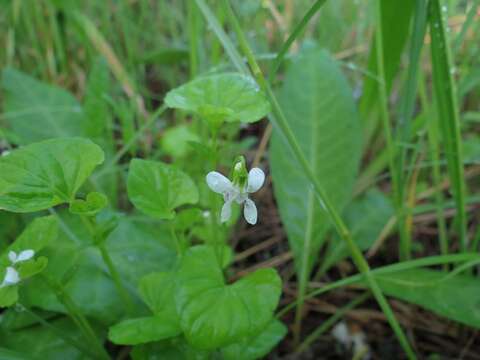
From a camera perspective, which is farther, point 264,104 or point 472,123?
point 472,123

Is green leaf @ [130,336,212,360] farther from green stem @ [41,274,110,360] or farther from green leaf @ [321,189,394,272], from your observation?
green leaf @ [321,189,394,272]

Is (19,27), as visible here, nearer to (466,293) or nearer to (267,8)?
(267,8)

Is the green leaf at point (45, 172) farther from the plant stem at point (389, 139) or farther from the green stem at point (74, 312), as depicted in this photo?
the plant stem at point (389, 139)

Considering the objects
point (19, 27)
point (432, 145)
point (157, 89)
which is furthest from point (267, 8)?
point (19, 27)

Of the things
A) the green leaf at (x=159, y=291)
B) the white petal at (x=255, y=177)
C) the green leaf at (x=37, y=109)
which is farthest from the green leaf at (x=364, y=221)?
the green leaf at (x=37, y=109)

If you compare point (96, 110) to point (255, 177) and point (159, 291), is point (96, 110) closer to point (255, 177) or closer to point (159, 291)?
point (159, 291)

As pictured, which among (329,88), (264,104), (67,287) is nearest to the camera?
(264,104)

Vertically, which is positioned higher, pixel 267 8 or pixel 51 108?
pixel 267 8
